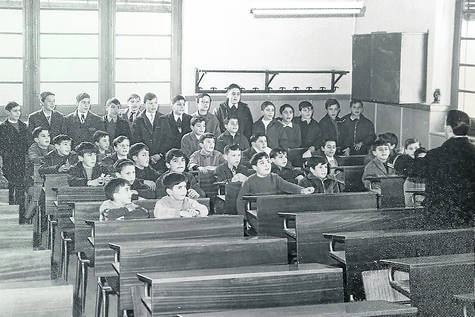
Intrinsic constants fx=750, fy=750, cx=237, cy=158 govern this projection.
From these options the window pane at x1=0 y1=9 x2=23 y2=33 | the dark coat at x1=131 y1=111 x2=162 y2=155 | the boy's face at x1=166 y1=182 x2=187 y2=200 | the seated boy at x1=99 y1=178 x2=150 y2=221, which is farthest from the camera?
the window pane at x1=0 y1=9 x2=23 y2=33

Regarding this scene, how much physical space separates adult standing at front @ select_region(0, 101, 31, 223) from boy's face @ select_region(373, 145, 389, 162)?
12.2 ft

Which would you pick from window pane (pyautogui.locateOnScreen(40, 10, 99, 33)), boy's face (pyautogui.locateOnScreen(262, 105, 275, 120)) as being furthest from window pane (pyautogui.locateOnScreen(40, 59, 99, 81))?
boy's face (pyautogui.locateOnScreen(262, 105, 275, 120))

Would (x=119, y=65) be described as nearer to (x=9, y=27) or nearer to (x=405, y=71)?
(x=9, y=27)

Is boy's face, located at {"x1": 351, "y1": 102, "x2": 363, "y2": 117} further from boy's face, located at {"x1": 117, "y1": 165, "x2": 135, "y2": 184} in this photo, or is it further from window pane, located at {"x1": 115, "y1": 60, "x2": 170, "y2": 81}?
boy's face, located at {"x1": 117, "y1": 165, "x2": 135, "y2": 184}

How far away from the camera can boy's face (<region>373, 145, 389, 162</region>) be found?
761cm

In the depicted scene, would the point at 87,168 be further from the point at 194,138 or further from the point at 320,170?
the point at 320,170

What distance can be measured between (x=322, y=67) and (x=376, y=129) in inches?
51.3

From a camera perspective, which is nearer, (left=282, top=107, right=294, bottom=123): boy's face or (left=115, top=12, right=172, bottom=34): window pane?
(left=282, top=107, right=294, bottom=123): boy's face

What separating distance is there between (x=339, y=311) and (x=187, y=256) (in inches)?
51.7

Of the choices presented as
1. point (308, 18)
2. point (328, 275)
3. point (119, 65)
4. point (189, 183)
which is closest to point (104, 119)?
point (119, 65)

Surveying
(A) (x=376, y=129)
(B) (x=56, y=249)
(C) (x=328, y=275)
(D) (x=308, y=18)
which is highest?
(D) (x=308, y=18)

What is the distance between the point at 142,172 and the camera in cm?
750

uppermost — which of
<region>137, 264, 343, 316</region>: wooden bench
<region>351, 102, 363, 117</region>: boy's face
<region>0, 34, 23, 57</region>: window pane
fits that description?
<region>0, 34, 23, 57</region>: window pane

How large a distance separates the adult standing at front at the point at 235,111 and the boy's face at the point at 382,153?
2210mm
